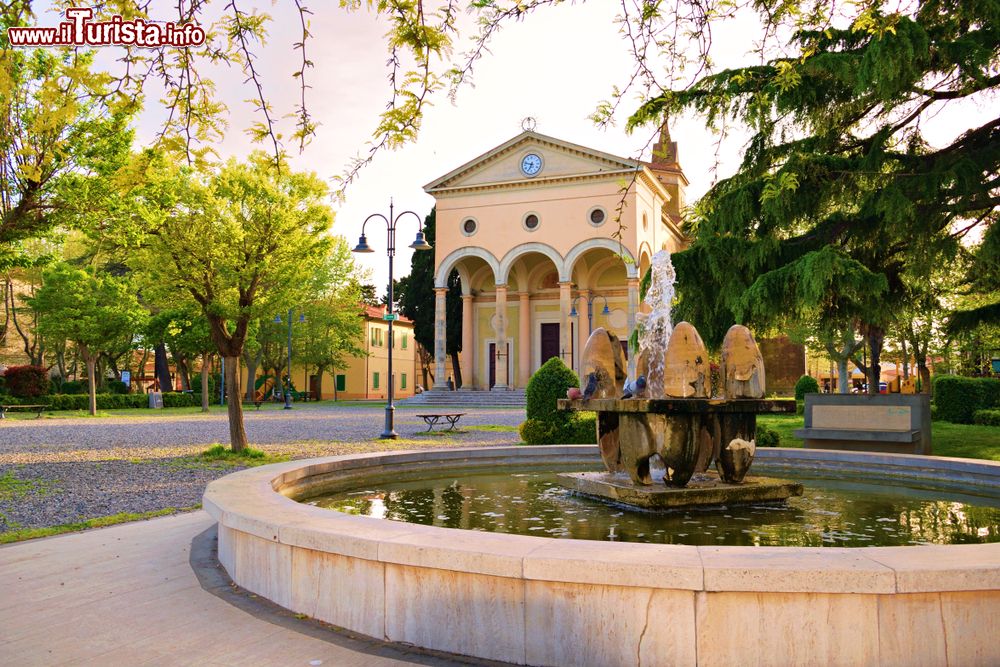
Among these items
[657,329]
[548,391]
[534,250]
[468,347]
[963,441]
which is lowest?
[963,441]

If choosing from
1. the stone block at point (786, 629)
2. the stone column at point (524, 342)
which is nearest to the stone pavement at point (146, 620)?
the stone block at point (786, 629)

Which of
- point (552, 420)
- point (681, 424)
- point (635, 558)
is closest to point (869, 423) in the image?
point (552, 420)

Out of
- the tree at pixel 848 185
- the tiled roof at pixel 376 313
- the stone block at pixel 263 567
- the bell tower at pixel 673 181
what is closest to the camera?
the stone block at pixel 263 567

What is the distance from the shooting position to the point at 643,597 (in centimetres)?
338

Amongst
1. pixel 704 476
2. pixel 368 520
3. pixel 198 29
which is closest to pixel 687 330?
pixel 704 476

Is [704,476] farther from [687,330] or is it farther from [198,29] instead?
[198,29]

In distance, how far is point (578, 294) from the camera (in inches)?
1694

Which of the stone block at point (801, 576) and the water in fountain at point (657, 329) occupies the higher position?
the water in fountain at point (657, 329)

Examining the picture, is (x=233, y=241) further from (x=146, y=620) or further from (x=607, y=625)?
(x=607, y=625)

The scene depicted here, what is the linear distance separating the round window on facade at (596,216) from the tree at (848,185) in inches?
959

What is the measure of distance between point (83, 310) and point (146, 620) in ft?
97.3

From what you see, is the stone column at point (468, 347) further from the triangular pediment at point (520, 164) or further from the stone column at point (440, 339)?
the triangular pediment at point (520, 164)

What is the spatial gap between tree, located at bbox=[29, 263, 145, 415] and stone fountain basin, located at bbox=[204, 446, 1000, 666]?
29.2 metres

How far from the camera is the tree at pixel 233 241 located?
13227 millimetres
